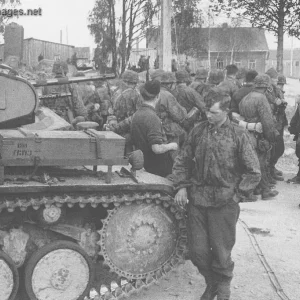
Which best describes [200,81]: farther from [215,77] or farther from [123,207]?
[123,207]

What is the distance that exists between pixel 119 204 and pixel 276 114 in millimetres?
6373

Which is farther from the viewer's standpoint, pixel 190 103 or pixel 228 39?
pixel 228 39

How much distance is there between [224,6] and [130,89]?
60.1 feet

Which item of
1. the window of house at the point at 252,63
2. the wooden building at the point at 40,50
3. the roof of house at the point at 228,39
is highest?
the roof of house at the point at 228,39

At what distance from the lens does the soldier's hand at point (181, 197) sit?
5.66 meters

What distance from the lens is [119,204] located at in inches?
220

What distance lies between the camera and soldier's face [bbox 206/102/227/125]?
18.0 ft

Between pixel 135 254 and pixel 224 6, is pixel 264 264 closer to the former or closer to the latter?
pixel 135 254

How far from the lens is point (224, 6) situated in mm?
26375

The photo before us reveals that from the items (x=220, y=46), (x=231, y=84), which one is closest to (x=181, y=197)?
(x=231, y=84)

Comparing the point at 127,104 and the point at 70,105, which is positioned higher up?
the point at 127,104

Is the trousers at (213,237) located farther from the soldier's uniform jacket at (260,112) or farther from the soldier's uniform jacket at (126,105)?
the soldier's uniform jacket at (260,112)

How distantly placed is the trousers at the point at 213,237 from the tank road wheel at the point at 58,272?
3.30ft

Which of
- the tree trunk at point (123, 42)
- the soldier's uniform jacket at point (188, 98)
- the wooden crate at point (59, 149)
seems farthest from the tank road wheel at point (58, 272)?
the tree trunk at point (123, 42)
